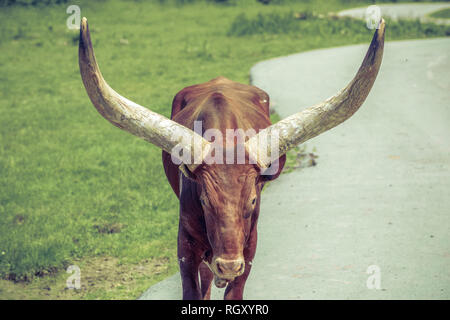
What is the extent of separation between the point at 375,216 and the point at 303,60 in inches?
279

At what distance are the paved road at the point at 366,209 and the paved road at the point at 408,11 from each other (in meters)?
8.25

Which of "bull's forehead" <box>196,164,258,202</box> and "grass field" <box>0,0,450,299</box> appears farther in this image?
"grass field" <box>0,0,450,299</box>

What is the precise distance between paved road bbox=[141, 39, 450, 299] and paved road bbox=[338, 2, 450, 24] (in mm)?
8253

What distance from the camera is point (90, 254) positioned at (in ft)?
17.8

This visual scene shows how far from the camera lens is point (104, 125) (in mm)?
8922

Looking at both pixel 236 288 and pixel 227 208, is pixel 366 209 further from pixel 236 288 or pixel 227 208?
pixel 227 208

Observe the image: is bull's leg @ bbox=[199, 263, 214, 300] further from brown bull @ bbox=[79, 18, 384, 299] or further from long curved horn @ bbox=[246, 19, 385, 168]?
long curved horn @ bbox=[246, 19, 385, 168]

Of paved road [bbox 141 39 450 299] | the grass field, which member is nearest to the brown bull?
paved road [bbox 141 39 450 299]

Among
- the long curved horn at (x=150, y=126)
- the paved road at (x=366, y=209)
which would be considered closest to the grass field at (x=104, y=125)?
the paved road at (x=366, y=209)

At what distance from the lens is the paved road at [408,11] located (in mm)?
16911

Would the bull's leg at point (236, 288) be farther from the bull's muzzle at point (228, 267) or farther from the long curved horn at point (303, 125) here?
the long curved horn at point (303, 125)

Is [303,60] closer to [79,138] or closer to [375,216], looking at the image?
[79,138]

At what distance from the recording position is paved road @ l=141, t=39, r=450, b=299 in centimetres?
428

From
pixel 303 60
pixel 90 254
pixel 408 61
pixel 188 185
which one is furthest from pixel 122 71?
pixel 188 185
